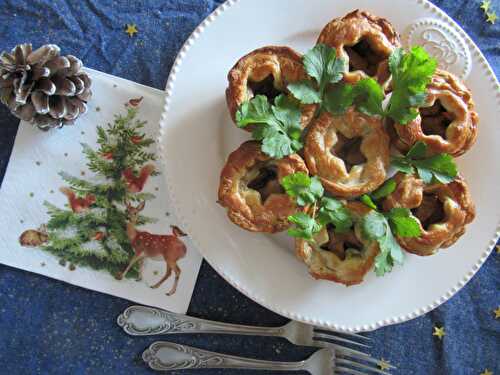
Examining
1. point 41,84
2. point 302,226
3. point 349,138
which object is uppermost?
point 349,138

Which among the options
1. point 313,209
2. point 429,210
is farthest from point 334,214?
point 429,210

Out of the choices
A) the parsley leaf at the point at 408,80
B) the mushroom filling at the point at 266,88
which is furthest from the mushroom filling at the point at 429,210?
the mushroom filling at the point at 266,88

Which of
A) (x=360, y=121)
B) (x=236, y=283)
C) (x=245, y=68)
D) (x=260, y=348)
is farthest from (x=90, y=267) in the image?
(x=360, y=121)

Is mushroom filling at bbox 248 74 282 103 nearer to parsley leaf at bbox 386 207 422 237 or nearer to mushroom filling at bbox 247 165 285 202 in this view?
mushroom filling at bbox 247 165 285 202

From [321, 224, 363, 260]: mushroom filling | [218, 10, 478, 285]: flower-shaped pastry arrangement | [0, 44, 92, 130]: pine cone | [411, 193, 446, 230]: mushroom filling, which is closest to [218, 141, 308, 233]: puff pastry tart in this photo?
[218, 10, 478, 285]: flower-shaped pastry arrangement

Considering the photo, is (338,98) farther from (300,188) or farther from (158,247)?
(158,247)

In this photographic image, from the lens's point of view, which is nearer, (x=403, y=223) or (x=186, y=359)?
(x=403, y=223)

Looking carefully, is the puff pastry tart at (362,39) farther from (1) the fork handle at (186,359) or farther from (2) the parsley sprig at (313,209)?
(1) the fork handle at (186,359)
